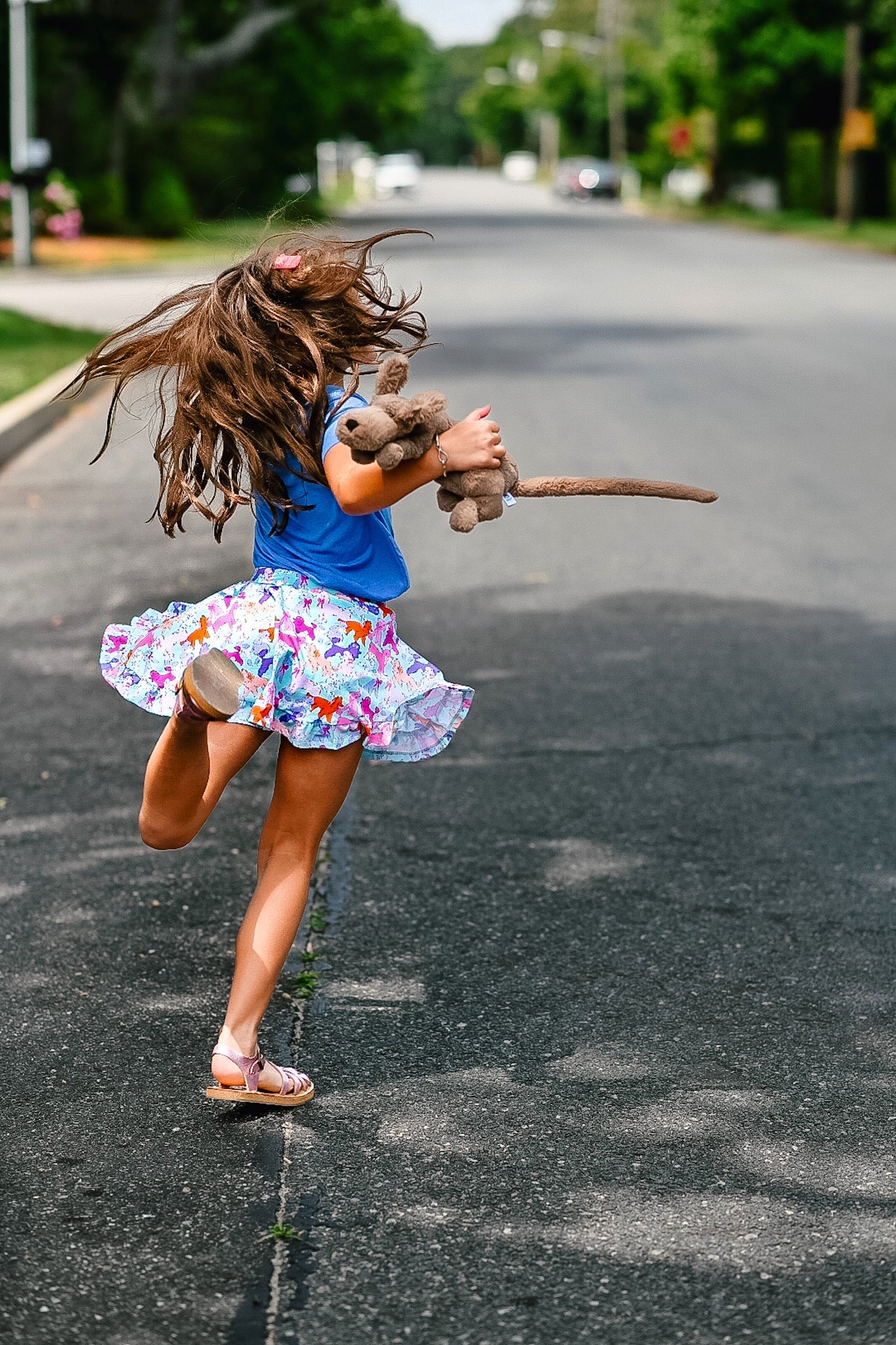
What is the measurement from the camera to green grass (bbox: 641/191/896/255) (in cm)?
3878

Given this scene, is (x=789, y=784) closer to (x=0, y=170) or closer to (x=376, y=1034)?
(x=376, y=1034)

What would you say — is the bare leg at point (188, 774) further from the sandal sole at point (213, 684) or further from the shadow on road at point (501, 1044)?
the shadow on road at point (501, 1044)

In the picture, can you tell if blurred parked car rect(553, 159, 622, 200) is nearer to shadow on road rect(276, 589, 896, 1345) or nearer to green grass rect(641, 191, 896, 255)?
green grass rect(641, 191, 896, 255)

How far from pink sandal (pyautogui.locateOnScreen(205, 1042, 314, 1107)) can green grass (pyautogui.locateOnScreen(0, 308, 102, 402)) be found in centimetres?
1054

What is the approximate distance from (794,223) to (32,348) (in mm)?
36144

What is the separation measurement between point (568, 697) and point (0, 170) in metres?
30.0

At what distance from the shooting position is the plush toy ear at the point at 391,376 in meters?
2.85

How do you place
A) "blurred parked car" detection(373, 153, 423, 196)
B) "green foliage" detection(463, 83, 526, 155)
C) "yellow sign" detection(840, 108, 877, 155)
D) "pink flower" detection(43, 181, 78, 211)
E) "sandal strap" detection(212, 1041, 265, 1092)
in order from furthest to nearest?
"green foliage" detection(463, 83, 526, 155), "blurred parked car" detection(373, 153, 423, 196), "yellow sign" detection(840, 108, 877, 155), "pink flower" detection(43, 181, 78, 211), "sandal strap" detection(212, 1041, 265, 1092)

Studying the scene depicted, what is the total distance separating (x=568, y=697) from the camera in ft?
20.1

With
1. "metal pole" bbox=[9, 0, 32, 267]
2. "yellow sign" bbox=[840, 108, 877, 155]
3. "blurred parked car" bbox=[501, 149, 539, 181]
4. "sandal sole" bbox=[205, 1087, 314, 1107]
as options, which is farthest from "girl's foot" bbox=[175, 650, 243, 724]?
"blurred parked car" bbox=[501, 149, 539, 181]

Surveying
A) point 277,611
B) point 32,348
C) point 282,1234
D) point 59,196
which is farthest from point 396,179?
point 282,1234

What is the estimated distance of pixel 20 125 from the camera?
26953 millimetres

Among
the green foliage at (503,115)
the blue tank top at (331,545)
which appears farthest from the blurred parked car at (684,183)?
the blue tank top at (331,545)

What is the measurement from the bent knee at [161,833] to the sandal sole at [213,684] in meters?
0.34
